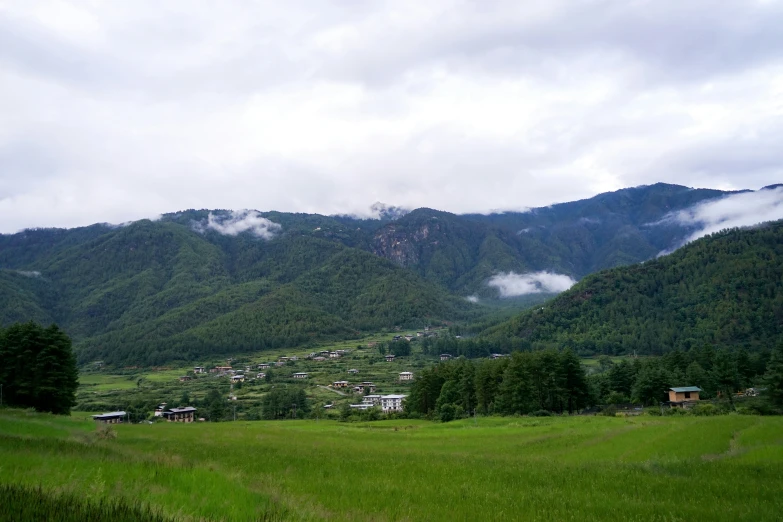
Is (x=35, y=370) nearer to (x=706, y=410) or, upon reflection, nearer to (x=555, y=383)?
(x=555, y=383)

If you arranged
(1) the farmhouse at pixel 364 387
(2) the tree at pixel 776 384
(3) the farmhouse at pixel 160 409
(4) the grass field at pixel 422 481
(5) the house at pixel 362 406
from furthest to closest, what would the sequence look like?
(1) the farmhouse at pixel 364 387, (3) the farmhouse at pixel 160 409, (5) the house at pixel 362 406, (2) the tree at pixel 776 384, (4) the grass field at pixel 422 481

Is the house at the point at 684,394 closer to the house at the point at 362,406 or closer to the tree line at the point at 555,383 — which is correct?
the tree line at the point at 555,383

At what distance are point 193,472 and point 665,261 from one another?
204 m

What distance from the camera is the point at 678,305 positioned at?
15900 centimetres

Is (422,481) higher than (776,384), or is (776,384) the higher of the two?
(422,481)

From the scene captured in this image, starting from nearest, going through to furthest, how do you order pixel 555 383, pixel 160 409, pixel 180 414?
1. pixel 555 383
2. pixel 180 414
3. pixel 160 409

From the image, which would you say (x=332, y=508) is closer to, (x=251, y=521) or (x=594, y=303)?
(x=251, y=521)

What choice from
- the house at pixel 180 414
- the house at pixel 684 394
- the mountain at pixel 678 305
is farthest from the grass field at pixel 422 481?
the mountain at pixel 678 305

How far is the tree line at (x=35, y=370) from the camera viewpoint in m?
49.4

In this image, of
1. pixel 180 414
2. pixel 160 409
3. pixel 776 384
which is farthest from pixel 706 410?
pixel 160 409

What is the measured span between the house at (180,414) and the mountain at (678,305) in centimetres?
11053

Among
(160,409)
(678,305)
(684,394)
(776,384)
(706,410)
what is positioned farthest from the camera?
(678,305)

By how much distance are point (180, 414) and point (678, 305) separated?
6019 inches

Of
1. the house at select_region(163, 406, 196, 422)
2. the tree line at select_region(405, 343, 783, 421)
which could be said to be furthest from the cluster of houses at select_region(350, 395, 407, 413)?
the house at select_region(163, 406, 196, 422)
